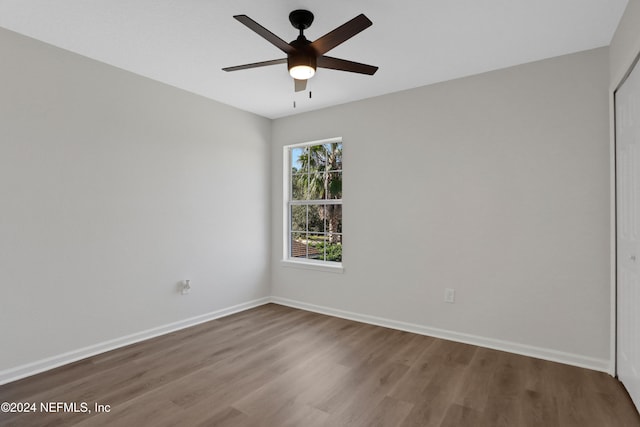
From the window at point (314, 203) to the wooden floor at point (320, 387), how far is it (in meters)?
1.33

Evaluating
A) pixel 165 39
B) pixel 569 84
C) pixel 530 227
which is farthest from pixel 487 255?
pixel 165 39

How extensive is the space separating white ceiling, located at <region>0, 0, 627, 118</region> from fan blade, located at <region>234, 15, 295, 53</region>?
330 mm

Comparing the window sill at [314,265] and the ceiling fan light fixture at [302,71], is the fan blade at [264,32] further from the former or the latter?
the window sill at [314,265]

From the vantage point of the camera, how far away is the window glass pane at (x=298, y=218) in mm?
4488

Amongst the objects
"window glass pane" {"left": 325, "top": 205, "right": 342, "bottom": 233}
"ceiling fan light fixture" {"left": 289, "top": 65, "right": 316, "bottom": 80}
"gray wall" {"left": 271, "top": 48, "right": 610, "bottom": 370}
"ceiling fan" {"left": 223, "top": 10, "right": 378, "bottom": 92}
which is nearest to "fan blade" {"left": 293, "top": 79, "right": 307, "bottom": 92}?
"ceiling fan" {"left": 223, "top": 10, "right": 378, "bottom": 92}

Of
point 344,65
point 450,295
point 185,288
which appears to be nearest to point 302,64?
point 344,65

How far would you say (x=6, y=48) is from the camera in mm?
2400

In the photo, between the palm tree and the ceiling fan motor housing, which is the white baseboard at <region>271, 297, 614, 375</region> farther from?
the ceiling fan motor housing

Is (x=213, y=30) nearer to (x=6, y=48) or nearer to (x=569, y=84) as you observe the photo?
(x=6, y=48)

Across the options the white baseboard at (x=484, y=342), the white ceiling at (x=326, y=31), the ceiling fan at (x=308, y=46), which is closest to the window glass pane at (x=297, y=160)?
the white ceiling at (x=326, y=31)

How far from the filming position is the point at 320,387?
232 centimetres

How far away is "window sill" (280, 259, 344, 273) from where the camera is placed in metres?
4.02

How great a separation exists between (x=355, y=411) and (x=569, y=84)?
9.77 feet

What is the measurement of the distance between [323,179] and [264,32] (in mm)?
2552
